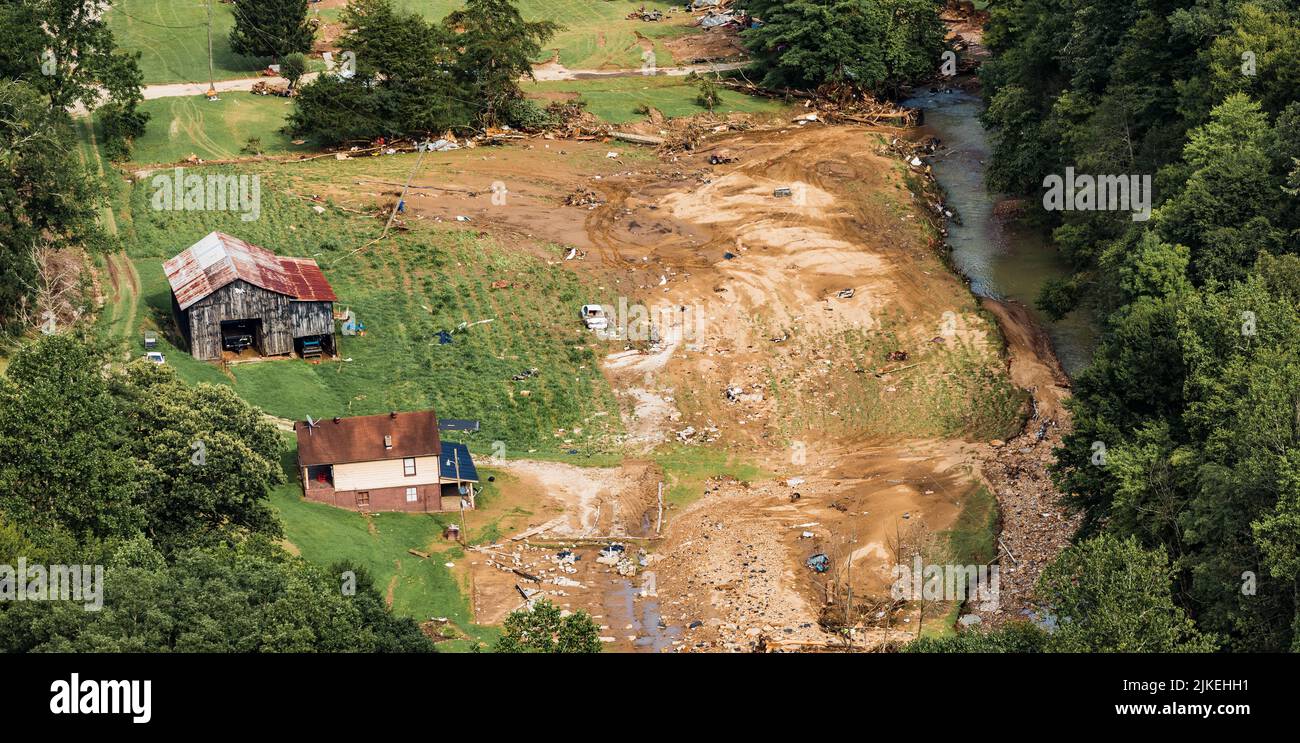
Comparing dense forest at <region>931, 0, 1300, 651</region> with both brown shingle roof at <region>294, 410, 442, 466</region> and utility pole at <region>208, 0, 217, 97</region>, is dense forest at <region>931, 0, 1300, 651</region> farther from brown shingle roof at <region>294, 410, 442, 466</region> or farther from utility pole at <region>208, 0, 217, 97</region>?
utility pole at <region>208, 0, 217, 97</region>

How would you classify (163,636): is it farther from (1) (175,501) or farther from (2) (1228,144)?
(2) (1228,144)

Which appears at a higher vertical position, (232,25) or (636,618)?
(232,25)

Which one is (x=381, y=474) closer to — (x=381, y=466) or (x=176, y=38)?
(x=381, y=466)

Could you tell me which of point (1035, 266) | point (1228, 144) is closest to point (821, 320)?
point (1035, 266)

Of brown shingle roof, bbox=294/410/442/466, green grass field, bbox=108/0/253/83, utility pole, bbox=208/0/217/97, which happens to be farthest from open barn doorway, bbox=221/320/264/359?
green grass field, bbox=108/0/253/83

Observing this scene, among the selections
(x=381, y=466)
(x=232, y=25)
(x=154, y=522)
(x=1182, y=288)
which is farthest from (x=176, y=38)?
(x=1182, y=288)

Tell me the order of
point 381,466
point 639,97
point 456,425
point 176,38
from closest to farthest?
point 381,466 → point 456,425 → point 639,97 → point 176,38
